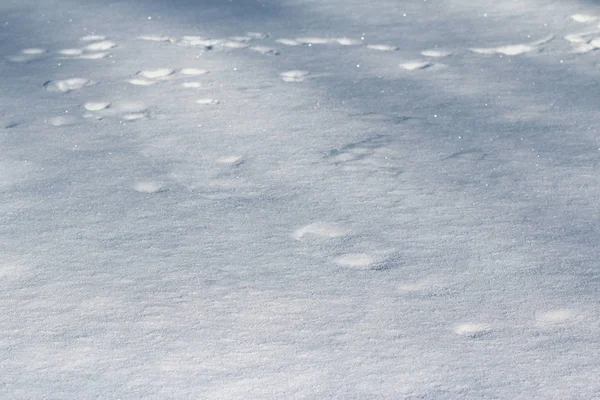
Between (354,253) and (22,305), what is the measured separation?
0.47m

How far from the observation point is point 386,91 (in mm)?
2041

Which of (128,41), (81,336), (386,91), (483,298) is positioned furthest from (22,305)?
(128,41)

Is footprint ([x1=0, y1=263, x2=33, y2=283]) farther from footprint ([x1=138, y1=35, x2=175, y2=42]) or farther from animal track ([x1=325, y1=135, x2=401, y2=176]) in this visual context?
footprint ([x1=138, y1=35, x2=175, y2=42])

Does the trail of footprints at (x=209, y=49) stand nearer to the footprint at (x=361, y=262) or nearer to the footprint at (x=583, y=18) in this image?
the footprint at (x=583, y=18)

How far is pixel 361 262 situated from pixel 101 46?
1433 millimetres

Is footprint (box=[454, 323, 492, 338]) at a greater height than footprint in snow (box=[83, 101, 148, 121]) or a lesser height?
lesser

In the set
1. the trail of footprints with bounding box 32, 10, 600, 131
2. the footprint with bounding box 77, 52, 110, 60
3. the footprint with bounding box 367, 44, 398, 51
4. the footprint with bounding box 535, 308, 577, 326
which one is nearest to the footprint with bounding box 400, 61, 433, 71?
the trail of footprints with bounding box 32, 10, 600, 131

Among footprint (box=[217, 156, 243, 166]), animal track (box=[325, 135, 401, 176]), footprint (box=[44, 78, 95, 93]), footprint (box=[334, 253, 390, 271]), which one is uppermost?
footprint (box=[44, 78, 95, 93])

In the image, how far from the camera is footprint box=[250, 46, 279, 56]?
236 cm

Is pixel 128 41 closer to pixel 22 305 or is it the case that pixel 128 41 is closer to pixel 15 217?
pixel 15 217

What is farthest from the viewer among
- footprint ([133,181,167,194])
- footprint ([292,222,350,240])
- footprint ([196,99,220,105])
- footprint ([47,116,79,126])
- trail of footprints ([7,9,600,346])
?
footprint ([196,99,220,105])

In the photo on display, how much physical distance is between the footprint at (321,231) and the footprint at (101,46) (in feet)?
4.12

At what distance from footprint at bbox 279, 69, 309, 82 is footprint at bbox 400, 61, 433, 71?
0.25 meters

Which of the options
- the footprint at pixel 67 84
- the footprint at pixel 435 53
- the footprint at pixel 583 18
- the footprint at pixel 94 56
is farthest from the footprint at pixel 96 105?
the footprint at pixel 583 18
